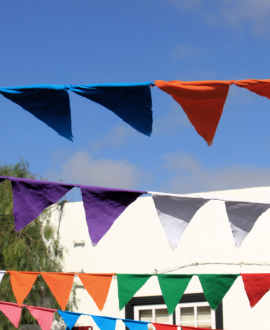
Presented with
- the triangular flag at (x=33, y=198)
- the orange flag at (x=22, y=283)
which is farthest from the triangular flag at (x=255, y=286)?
the orange flag at (x=22, y=283)

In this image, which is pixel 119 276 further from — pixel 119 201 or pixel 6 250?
pixel 6 250

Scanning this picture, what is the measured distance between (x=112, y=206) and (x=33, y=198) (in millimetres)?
769

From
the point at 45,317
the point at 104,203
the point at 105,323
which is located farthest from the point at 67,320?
the point at 104,203

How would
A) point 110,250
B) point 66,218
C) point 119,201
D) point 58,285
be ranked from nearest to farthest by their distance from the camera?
1. point 119,201
2. point 58,285
3. point 110,250
4. point 66,218

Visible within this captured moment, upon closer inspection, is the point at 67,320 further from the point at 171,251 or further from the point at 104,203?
the point at 171,251

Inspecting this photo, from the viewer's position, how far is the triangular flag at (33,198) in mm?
4141

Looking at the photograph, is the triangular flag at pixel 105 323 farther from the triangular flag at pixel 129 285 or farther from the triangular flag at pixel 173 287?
the triangular flag at pixel 173 287

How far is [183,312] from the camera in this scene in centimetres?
739

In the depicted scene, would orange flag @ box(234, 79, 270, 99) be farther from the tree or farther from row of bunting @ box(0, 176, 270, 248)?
the tree

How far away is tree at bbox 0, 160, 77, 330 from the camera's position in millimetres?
8039

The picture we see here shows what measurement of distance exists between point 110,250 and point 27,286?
284 cm

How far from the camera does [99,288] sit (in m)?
5.02

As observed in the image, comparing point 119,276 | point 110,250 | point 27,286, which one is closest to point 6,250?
point 110,250

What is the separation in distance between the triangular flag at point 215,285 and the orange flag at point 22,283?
211cm
